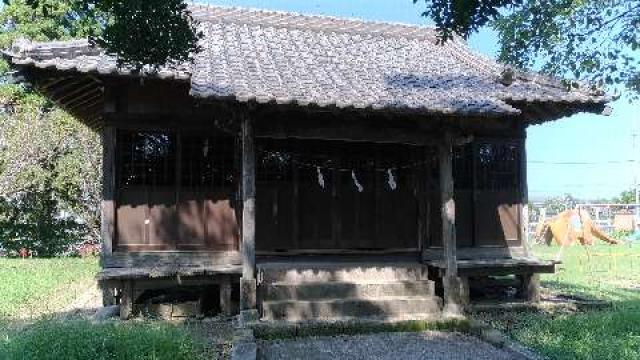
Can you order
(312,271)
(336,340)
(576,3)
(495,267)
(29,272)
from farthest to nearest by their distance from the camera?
(29,272) → (495,267) → (312,271) → (336,340) → (576,3)

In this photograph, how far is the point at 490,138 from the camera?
11.3 meters

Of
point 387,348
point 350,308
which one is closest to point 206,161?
point 350,308

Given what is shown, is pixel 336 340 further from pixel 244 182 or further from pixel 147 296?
pixel 147 296

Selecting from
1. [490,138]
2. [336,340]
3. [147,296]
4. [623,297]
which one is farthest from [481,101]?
[147,296]

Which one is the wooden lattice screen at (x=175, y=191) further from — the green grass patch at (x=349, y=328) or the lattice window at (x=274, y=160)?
the green grass patch at (x=349, y=328)

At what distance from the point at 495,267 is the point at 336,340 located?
3.45 metres

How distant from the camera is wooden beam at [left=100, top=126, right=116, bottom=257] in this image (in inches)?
384

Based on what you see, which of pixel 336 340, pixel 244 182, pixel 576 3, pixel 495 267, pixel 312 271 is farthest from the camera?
pixel 495 267

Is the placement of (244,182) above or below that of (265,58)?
below

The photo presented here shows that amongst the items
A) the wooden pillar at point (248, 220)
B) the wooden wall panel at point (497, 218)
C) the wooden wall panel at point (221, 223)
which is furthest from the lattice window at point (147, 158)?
the wooden wall panel at point (497, 218)

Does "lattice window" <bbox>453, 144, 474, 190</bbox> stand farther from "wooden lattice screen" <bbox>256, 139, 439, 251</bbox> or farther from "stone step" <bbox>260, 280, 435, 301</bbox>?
"stone step" <bbox>260, 280, 435, 301</bbox>

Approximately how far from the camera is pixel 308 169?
1086 cm

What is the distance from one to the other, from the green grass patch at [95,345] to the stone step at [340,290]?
2.77 metres

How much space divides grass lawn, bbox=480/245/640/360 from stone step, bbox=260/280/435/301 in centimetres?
120
